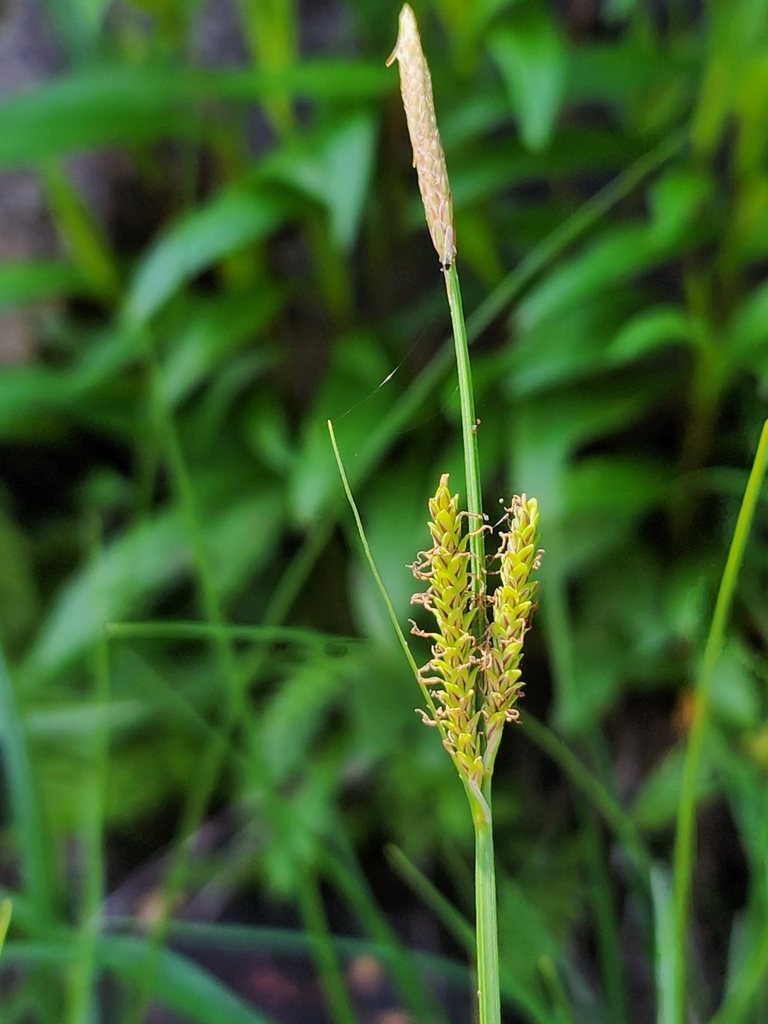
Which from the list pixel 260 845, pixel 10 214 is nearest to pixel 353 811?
pixel 260 845

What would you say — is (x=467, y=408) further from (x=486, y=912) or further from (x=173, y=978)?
(x=173, y=978)

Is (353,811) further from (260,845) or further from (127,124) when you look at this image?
(127,124)

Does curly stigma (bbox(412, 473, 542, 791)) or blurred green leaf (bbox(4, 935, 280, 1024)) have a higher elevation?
curly stigma (bbox(412, 473, 542, 791))

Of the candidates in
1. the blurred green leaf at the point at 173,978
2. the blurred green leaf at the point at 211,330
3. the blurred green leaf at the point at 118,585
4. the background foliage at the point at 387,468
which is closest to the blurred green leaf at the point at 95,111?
the background foliage at the point at 387,468

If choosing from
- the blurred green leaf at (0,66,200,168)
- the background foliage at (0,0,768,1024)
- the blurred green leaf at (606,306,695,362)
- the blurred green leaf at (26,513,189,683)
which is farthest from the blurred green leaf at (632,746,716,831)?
the blurred green leaf at (0,66,200,168)

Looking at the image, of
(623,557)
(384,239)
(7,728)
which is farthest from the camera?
(384,239)

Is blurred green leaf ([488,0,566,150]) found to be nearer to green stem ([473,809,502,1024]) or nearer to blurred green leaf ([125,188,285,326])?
blurred green leaf ([125,188,285,326])

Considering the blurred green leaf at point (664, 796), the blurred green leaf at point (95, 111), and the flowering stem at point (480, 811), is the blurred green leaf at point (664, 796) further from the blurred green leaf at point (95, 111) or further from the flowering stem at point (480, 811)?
the blurred green leaf at point (95, 111)
